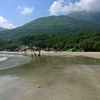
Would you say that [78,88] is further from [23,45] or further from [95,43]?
[23,45]

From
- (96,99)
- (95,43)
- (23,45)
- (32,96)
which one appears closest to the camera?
(96,99)

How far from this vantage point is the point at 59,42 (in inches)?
6206

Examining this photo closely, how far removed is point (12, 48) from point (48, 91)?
184563 millimetres

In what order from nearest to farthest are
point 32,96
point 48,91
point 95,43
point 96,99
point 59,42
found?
point 96,99, point 32,96, point 48,91, point 95,43, point 59,42

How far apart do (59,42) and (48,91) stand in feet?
472

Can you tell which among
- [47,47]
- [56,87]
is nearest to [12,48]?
[47,47]

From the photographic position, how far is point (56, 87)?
15.4 m

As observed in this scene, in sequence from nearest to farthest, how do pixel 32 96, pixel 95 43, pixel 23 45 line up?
pixel 32 96
pixel 95 43
pixel 23 45

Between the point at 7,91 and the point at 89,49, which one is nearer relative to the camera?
the point at 7,91

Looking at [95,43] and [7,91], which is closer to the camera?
→ [7,91]

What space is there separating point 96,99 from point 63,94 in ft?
6.27

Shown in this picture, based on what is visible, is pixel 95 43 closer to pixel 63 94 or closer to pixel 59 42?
pixel 59 42

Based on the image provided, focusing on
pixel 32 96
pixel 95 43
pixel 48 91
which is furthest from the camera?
pixel 95 43

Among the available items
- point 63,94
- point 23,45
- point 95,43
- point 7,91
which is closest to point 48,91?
point 63,94
